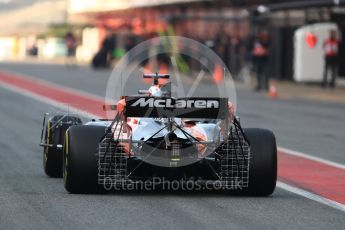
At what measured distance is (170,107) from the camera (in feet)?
38.3

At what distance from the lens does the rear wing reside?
11.7 metres

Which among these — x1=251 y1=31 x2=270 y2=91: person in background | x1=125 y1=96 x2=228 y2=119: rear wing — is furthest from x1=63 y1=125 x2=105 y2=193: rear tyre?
x1=251 y1=31 x2=270 y2=91: person in background

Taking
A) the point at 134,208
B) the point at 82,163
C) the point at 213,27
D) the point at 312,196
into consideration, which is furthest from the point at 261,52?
the point at 134,208

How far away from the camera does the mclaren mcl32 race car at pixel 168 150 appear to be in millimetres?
11680

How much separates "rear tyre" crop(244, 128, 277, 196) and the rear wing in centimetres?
56

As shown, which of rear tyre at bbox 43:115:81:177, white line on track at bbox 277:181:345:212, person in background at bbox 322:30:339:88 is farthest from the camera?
person in background at bbox 322:30:339:88

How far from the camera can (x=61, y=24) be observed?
4419 inches

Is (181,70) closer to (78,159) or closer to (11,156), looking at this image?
(11,156)

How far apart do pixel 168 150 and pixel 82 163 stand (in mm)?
821

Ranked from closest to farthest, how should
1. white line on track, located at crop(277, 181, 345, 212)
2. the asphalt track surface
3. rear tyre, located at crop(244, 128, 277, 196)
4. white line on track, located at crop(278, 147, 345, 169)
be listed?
the asphalt track surface, white line on track, located at crop(277, 181, 345, 212), rear tyre, located at crop(244, 128, 277, 196), white line on track, located at crop(278, 147, 345, 169)

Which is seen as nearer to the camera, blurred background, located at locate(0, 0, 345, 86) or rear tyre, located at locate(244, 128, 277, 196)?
rear tyre, located at locate(244, 128, 277, 196)

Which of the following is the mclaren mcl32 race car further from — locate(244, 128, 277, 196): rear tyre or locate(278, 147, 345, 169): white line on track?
locate(278, 147, 345, 169): white line on track

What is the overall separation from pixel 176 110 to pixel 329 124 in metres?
14.9

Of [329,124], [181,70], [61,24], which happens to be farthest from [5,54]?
[329,124]
